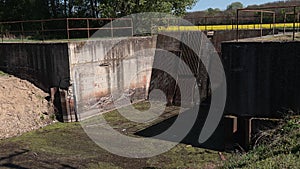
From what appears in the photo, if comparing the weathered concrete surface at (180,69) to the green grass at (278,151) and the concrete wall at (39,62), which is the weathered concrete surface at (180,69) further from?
the green grass at (278,151)

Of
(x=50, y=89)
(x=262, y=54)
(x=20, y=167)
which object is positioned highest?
(x=262, y=54)

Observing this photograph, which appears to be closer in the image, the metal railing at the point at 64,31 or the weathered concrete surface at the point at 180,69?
the weathered concrete surface at the point at 180,69

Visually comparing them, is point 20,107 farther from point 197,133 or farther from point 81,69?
point 197,133

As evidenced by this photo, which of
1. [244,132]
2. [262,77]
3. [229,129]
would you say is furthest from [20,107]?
[262,77]

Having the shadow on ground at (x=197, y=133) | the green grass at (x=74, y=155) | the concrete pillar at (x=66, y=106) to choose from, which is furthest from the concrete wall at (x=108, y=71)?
the shadow on ground at (x=197, y=133)

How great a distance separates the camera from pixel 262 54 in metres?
9.55

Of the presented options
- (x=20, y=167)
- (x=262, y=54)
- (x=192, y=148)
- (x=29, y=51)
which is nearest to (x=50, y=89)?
(x=29, y=51)

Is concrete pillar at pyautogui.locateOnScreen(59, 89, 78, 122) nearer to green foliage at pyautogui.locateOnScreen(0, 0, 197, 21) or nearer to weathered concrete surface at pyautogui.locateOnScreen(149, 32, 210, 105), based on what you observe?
weathered concrete surface at pyautogui.locateOnScreen(149, 32, 210, 105)

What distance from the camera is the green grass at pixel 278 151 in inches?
261

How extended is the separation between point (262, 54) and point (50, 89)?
9346 mm

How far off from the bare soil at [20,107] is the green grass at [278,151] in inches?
349

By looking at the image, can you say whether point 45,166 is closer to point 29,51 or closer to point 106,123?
point 106,123

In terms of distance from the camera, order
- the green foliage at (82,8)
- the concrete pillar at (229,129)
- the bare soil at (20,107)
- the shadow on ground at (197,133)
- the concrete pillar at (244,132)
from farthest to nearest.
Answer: the green foliage at (82,8) → the bare soil at (20,107) → the shadow on ground at (197,133) → the concrete pillar at (229,129) → the concrete pillar at (244,132)

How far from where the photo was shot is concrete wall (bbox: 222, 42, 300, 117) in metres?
9.28
